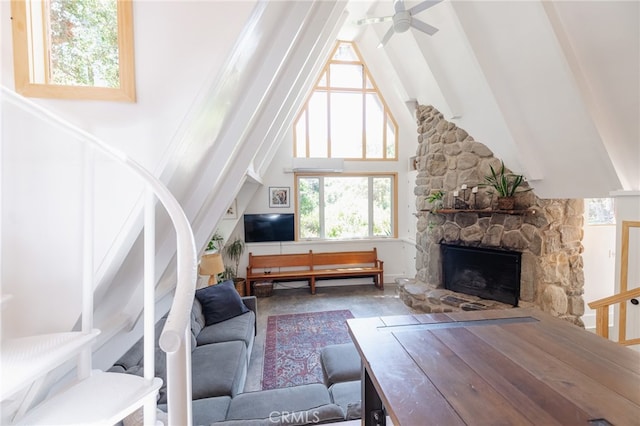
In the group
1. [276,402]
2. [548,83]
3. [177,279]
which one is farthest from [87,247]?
[548,83]

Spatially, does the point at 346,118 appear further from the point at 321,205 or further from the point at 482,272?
the point at 482,272

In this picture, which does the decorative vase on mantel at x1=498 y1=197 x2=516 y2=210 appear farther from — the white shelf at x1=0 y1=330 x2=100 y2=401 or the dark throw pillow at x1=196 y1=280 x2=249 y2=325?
the white shelf at x1=0 y1=330 x2=100 y2=401

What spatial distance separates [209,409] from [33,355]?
1209 mm

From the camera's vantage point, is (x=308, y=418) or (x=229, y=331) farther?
(x=229, y=331)

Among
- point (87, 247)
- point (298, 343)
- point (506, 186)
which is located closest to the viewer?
point (87, 247)

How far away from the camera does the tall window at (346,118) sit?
219 inches

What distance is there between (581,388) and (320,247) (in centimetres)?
493

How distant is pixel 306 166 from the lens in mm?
5445

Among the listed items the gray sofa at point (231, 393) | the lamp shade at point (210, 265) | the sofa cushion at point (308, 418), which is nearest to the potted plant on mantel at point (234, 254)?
the lamp shade at point (210, 265)

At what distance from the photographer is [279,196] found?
553 cm

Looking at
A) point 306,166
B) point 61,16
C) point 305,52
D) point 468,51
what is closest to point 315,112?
point 306,166

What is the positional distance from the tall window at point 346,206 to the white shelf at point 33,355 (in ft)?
15.5

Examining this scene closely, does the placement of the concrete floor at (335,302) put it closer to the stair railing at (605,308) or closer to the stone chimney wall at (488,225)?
the stone chimney wall at (488,225)

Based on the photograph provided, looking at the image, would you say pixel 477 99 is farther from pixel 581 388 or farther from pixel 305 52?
pixel 581 388
